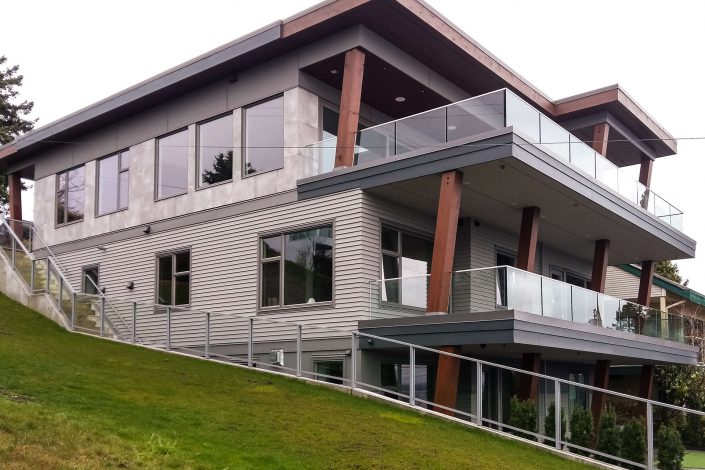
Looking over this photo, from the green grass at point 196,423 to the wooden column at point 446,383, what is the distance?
125 cm

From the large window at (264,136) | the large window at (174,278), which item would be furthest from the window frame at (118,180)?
the large window at (264,136)

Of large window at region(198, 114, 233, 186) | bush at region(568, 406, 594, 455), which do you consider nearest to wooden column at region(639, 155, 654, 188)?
Result: bush at region(568, 406, 594, 455)

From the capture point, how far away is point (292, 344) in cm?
1752

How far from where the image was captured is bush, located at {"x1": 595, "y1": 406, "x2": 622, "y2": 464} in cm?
1382

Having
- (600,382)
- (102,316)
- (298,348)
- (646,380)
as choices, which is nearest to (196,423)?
(298,348)

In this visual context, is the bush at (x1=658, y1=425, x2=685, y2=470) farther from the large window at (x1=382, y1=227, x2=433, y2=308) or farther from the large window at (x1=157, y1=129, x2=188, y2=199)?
the large window at (x1=157, y1=129, x2=188, y2=199)

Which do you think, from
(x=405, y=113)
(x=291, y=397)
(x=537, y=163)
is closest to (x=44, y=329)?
(x=291, y=397)

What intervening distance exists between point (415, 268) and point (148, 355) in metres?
6.59

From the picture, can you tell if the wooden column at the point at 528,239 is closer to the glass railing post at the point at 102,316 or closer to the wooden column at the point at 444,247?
the wooden column at the point at 444,247

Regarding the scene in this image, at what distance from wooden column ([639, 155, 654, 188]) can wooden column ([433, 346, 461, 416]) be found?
45.6 ft

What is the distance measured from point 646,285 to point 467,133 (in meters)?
12.8

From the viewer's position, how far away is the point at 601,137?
2292 centimetres

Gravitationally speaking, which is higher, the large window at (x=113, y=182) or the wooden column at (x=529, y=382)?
the large window at (x=113, y=182)

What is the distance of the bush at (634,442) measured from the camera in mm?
13586
